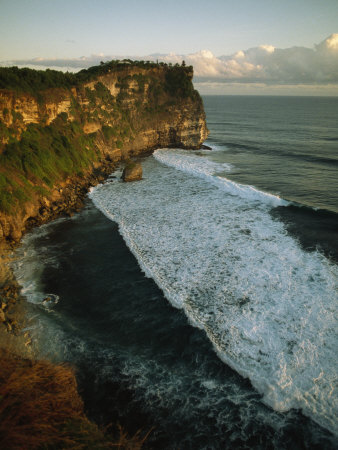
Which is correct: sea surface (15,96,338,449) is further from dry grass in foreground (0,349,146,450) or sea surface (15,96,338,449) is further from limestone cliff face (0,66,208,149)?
limestone cliff face (0,66,208,149)

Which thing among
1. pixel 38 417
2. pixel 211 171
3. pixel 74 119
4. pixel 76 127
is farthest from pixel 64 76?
pixel 38 417

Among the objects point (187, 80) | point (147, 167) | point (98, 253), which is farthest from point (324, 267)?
point (187, 80)

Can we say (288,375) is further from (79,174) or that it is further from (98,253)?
(79,174)

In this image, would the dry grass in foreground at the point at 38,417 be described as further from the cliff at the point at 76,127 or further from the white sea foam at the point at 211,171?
the white sea foam at the point at 211,171

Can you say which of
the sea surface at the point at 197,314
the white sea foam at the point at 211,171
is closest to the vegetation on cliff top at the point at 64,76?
the sea surface at the point at 197,314

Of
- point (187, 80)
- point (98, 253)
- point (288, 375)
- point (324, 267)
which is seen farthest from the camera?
point (187, 80)

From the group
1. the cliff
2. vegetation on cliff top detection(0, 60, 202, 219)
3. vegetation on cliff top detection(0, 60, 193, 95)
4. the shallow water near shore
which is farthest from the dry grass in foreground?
vegetation on cliff top detection(0, 60, 193, 95)

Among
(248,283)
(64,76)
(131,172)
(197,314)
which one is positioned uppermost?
(64,76)

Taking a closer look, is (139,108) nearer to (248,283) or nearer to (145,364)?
(248,283)
